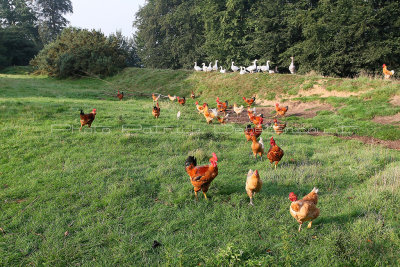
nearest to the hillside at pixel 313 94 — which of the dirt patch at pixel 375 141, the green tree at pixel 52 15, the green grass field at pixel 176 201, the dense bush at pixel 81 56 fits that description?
the dirt patch at pixel 375 141

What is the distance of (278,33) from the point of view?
2738cm

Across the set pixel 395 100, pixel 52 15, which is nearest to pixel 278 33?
pixel 395 100

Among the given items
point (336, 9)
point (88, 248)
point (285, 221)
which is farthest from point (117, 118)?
point (336, 9)

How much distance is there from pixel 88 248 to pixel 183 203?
193cm

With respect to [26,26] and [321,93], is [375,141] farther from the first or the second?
[26,26]

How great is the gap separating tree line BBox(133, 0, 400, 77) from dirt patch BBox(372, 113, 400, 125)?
404 inches

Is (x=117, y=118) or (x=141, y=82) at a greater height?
(x=141, y=82)

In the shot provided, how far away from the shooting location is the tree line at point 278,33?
66.8 feet

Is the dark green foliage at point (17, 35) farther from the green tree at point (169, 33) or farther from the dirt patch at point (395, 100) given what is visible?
the dirt patch at point (395, 100)

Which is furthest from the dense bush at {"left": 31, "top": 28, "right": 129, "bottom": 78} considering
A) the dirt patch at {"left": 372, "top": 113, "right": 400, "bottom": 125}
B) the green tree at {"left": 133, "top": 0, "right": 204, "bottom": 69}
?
the dirt patch at {"left": 372, "top": 113, "right": 400, "bottom": 125}

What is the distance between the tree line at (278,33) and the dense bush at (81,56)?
10147 millimetres

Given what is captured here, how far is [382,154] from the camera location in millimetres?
7859

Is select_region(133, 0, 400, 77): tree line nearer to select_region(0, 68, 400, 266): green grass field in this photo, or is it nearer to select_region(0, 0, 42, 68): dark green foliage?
select_region(0, 68, 400, 266): green grass field

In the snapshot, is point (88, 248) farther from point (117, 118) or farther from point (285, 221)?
point (117, 118)
